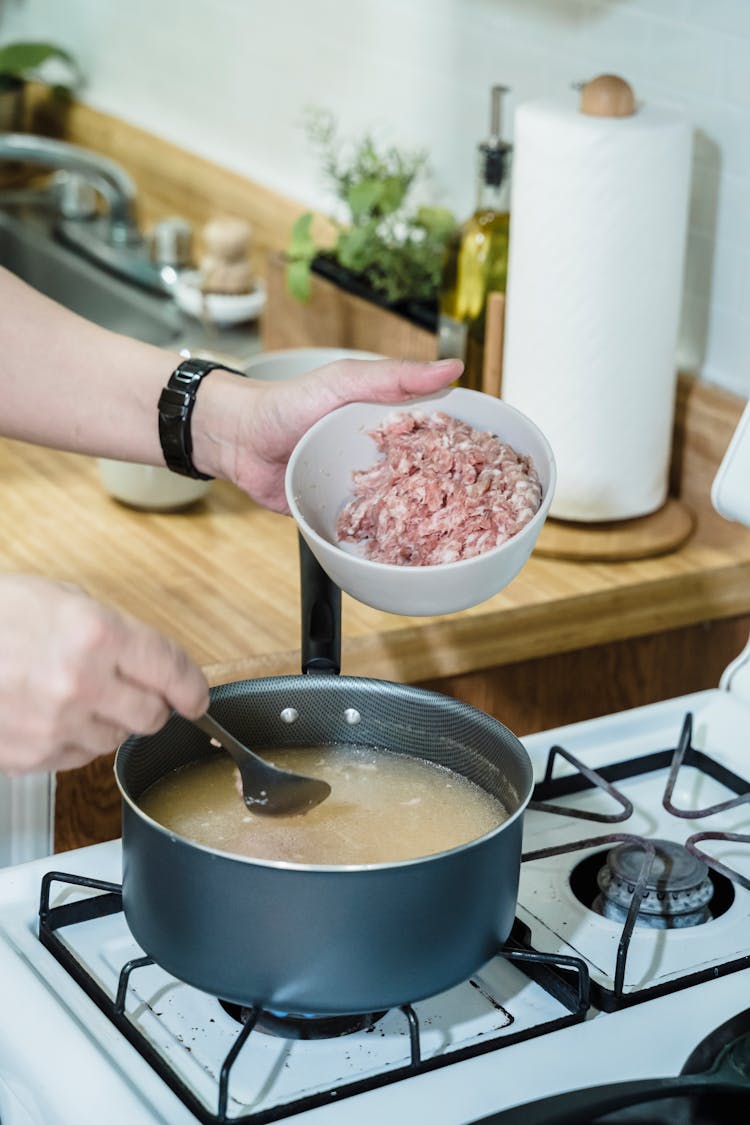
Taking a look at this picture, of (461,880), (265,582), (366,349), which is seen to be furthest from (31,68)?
(461,880)

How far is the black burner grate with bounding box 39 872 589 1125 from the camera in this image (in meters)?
0.75

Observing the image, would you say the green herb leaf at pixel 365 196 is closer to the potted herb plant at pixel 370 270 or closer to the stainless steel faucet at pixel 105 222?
the potted herb plant at pixel 370 270

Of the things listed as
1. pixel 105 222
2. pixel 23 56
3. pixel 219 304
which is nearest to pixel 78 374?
pixel 219 304

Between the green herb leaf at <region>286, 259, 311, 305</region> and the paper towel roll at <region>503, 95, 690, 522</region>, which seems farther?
the green herb leaf at <region>286, 259, 311, 305</region>

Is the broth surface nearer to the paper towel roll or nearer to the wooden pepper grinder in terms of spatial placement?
the paper towel roll

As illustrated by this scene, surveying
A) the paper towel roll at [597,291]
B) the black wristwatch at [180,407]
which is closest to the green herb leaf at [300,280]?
the paper towel roll at [597,291]

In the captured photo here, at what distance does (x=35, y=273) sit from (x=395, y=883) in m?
1.85

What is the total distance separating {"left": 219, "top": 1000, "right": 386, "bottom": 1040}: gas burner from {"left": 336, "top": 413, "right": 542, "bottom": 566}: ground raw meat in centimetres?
28

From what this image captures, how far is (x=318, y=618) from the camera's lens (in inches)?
37.5

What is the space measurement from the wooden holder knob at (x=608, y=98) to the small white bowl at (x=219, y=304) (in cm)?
75

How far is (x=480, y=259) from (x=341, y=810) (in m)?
0.81

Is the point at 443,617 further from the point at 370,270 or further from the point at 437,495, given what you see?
the point at 370,270

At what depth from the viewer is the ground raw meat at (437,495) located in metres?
0.93

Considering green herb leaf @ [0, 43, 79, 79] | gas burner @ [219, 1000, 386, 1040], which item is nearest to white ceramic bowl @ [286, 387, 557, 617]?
gas burner @ [219, 1000, 386, 1040]
